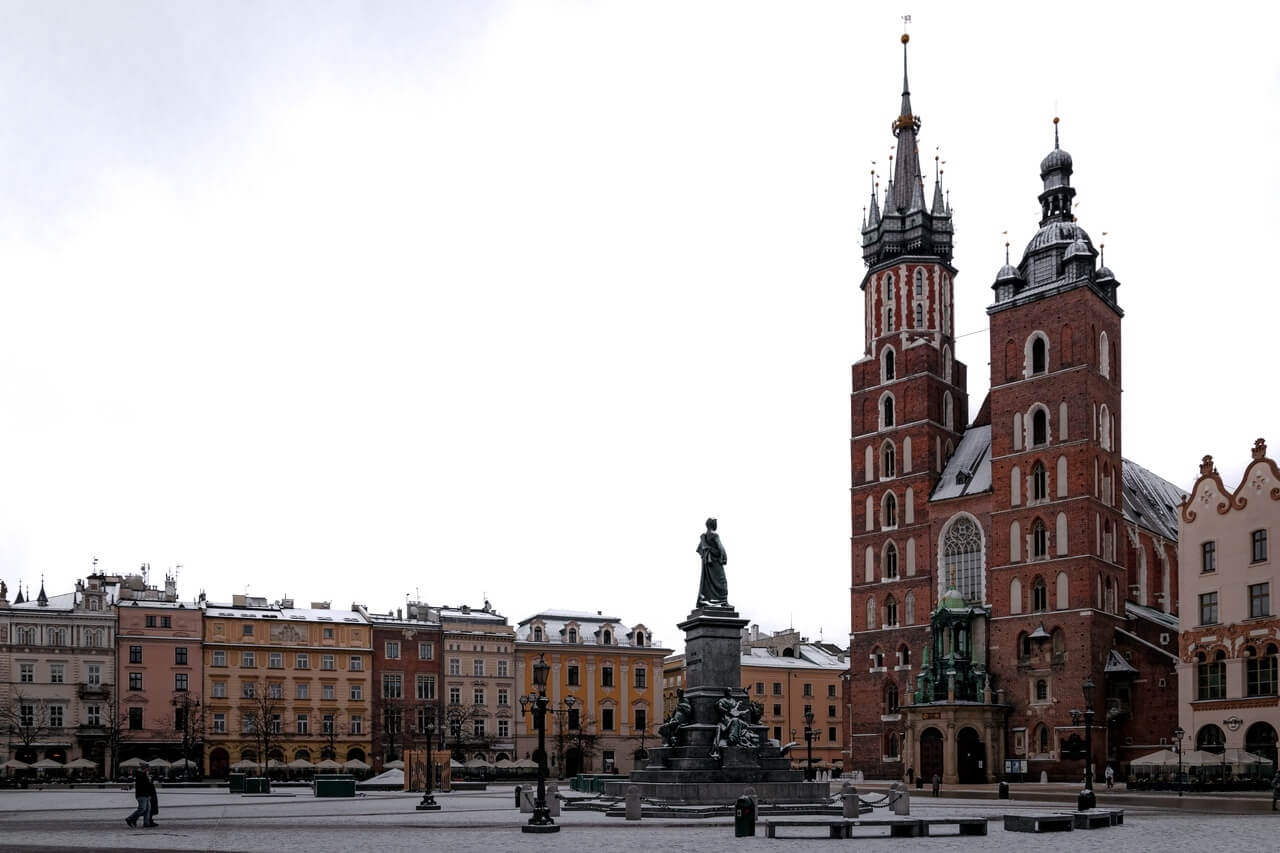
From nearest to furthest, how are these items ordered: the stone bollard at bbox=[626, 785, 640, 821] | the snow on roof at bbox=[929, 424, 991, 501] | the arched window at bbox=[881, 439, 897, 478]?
the stone bollard at bbox=[626, 785, 640, 821], the snow on roof at bbox=[929, 424, 991, 501], the arched window at bbox=[881, 439, 897, 478]

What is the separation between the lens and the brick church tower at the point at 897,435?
254 ft

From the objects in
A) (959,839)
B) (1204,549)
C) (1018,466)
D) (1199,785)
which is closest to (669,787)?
(959,839)

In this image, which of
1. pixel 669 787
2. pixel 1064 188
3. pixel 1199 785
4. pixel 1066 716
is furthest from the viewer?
pixel 1064 188

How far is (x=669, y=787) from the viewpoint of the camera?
1401 inches

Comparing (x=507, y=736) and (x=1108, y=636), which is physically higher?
(x=1108, y=636)

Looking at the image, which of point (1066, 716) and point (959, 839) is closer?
point (959, 839)

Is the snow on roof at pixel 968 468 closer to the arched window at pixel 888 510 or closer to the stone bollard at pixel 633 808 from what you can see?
the arched window at pixel 888 510

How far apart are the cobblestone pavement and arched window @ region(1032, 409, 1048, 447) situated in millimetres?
34317

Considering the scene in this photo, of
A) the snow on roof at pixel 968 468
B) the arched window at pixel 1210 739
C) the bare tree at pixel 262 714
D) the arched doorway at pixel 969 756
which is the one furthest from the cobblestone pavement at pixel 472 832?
the bare tree at pixel 262 714

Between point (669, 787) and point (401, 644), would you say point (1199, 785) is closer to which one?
point (669, 787)

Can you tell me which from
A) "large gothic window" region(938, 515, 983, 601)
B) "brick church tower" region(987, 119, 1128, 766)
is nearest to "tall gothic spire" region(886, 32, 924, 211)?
"brick church tower" region(987, 119, 1128, 766)

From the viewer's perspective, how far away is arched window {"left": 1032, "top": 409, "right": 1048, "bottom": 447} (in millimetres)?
72875

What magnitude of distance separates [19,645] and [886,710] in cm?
5271

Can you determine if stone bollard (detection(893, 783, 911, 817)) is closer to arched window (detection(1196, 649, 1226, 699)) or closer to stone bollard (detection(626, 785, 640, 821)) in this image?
stone bollard (detection(626, 785, 640, 821))
